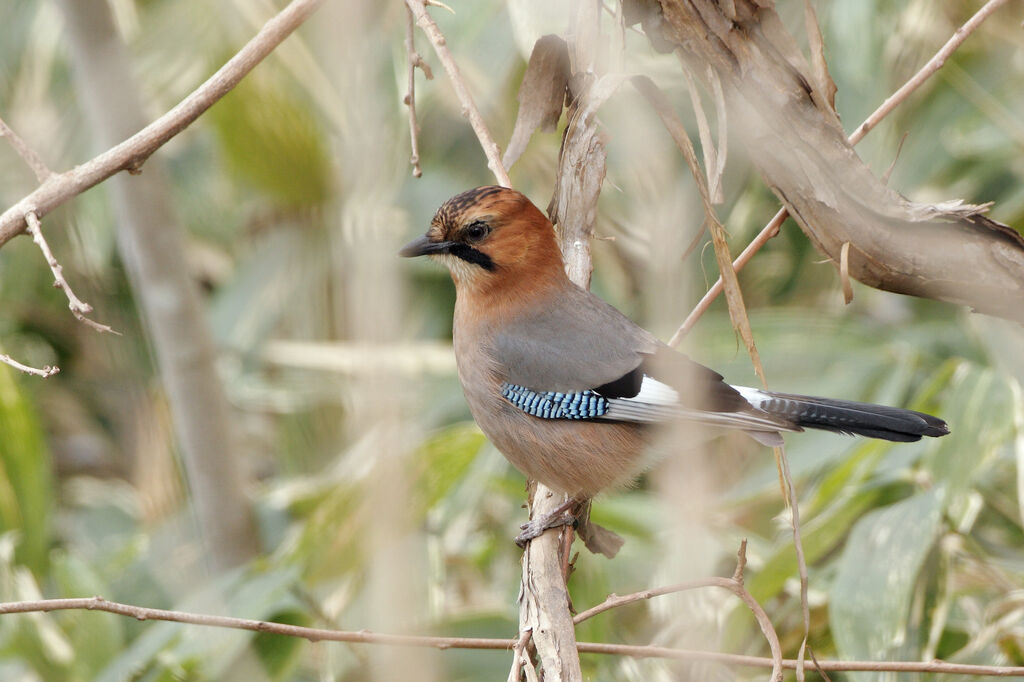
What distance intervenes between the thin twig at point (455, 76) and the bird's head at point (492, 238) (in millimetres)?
332

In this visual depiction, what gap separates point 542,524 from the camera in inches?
94.6

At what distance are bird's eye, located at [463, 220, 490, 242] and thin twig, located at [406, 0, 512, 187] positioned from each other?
40 centimetres

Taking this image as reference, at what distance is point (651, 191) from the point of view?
1.90 meters

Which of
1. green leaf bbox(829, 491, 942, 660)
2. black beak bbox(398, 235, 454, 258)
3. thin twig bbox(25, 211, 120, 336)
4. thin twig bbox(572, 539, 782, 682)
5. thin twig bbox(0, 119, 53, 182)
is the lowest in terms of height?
thin twig bbox(572, 539, 782, 682)

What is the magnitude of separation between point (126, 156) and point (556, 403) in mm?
1307

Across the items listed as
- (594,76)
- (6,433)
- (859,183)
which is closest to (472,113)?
(594,76)

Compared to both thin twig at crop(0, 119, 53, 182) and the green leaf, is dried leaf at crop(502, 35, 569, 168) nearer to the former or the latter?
thin twig at crop(0, 119, 53, 182)

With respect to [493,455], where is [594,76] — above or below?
above

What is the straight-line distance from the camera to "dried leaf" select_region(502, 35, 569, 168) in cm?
262

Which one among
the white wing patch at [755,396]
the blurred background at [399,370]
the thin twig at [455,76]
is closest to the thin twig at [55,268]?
the blurred background at [399,370]

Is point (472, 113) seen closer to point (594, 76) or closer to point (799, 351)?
point (594, 76)

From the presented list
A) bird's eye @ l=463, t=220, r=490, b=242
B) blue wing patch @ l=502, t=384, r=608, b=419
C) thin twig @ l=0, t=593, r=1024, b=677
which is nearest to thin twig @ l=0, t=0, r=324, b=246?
thin twig @ l=0, t=593, r=1024, b=677

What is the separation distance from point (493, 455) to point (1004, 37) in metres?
2.61

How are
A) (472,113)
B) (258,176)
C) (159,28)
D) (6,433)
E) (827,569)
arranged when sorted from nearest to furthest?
(472,113)
(827,569)
(6,433)
(258,176)
(159,28)
